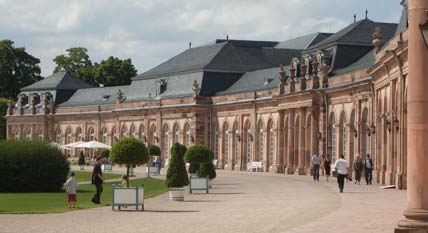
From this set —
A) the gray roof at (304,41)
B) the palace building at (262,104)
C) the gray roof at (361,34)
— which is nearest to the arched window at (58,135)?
the palace building at (262,104)

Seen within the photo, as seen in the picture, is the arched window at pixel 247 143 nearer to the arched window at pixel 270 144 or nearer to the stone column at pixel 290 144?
the arched window at pixel 270 144

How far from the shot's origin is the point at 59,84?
389 feet

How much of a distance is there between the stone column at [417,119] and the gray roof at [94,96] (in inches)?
3521

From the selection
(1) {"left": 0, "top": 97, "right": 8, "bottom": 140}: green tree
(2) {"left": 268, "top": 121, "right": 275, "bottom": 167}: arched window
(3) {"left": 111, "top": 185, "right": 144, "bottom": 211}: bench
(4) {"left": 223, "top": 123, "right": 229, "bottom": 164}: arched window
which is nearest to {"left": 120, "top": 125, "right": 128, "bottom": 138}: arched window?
(4) {"left": 223, "top": 123, "right": 229, "bottom": 164}: arched window

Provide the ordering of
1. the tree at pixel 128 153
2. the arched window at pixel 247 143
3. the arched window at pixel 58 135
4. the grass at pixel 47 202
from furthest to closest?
the arched window at pixel 58 135, the arched window at pixel 247 143, the tree at pixel 128 153, the grass at pixel 47 202

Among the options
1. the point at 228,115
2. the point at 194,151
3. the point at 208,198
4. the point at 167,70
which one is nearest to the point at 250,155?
the point at 228,115

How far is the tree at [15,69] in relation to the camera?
129625mm

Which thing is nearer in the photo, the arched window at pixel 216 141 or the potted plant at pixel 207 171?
the potted plant at pixel 207 171

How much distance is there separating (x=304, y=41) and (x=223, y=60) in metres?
12.5

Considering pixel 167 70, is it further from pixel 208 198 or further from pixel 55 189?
pixel 208 198

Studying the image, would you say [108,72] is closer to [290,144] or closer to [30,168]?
[290,144]

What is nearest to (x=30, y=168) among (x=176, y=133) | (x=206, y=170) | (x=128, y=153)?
(x=128, y=153)

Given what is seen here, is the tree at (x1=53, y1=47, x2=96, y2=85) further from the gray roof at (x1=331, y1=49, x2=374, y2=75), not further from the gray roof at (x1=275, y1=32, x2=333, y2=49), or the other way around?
the gray roof at (x1=331, y1=49, x2=374, y2=75)

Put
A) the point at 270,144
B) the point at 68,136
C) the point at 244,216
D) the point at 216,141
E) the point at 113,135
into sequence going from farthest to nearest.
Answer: the point at 68,136 < the point at 113,135 < the point at 216,141 < the point at 270,144 < the point at 244,216
